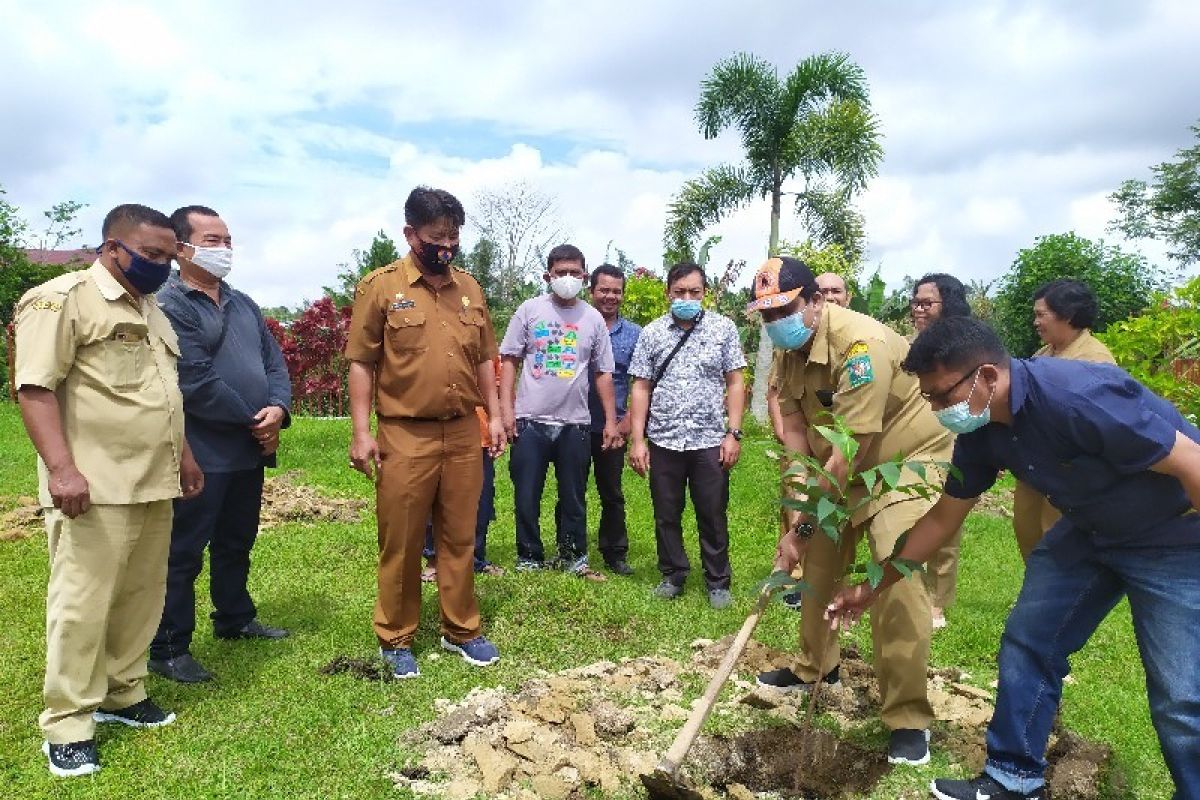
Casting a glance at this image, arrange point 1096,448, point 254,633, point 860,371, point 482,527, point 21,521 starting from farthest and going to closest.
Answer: point 21,521
point 482,527
point 254,633
point 860,371
point 1096,448

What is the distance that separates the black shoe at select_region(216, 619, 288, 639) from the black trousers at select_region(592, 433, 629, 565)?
2313mm

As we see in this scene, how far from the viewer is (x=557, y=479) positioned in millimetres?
5715

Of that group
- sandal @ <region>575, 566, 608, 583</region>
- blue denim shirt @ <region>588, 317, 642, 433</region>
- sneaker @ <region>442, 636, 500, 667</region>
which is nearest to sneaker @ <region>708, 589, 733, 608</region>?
sandal @ <region>575, 566, 608, 583</region>

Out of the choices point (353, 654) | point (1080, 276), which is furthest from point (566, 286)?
point (1080, 276)

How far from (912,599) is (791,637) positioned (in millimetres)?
1529

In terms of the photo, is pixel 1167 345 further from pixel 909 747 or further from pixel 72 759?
pixel 72 759

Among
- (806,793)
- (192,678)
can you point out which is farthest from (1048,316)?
(192,678)

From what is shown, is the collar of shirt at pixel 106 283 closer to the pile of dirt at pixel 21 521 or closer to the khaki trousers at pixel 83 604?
the khaki trousers at pixel 83 604

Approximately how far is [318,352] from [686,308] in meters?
9.98

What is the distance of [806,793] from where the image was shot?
317 cm

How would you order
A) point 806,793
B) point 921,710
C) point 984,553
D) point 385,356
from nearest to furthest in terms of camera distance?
1. point 806,793
2. point 921,710
3. point 385,356
4. point 984,553

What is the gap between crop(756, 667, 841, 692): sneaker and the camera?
4.02 metres

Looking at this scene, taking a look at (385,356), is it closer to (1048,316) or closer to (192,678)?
(192,678)

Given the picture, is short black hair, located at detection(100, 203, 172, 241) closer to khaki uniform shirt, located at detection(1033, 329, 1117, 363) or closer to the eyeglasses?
the eyeglasses
